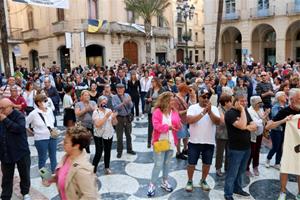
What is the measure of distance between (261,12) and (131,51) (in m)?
12.9

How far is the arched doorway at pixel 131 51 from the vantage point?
1188 inches

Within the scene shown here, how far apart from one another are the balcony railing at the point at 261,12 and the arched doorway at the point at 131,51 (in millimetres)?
11787

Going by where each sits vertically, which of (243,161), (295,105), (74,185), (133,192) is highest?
(295,105)

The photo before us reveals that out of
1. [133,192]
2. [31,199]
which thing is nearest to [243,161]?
[133,192]

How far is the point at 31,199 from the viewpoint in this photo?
484cm

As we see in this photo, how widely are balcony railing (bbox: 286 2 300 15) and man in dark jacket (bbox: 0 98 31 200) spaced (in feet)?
94.0

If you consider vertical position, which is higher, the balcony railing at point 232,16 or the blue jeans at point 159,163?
the balcony railing at point 232,16

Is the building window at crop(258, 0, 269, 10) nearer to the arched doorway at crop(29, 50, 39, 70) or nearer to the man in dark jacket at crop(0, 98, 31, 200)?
the arched doorway at crop(29, 50, 39, 70)

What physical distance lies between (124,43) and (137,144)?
76.3ft

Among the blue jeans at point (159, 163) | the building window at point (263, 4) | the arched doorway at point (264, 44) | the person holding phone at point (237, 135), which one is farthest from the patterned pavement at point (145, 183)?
the arched doorway at point (264, 44)

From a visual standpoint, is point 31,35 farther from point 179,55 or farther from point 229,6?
point 179,55

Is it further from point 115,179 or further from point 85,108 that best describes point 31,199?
point 85,108

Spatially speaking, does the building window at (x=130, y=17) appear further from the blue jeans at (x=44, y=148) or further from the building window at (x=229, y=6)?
the blue jeans at (x=44, y=148)

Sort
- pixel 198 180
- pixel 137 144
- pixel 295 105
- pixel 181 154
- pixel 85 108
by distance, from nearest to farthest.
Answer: pixel 295 105 < pixel 198 180 < pixel 85 108 < pixel 181 154 < pixel 137 144
